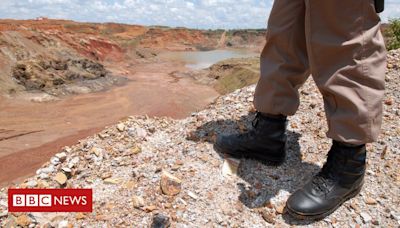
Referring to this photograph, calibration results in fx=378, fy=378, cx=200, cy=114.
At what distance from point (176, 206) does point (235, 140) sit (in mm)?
475

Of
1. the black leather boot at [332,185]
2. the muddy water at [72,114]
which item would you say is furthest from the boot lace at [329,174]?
the muddy water at [72,114]

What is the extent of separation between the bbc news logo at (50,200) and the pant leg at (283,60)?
0.97 m

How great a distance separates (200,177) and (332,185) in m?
0.62

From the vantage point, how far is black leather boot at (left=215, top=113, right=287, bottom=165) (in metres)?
1.84

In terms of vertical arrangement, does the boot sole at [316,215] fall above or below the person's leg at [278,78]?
below

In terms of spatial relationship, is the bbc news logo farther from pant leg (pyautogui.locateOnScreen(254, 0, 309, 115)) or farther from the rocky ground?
pant leg (pyautogui.locateOnScreen(254, 0, 309, 115))

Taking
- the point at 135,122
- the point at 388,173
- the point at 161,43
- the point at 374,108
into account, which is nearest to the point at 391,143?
the point at 388,173

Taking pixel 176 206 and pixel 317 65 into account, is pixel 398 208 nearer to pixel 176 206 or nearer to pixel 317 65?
pixel 317 65

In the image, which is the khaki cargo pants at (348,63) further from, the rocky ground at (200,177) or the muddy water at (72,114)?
the muddy water at (72,114)

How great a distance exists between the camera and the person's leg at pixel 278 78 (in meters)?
1.66

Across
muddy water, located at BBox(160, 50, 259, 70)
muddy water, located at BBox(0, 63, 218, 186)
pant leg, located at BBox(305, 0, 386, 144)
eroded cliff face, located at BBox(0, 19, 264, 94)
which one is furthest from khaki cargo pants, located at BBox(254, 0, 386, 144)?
muddy water, located at BBox(160, 50, 259, 70)

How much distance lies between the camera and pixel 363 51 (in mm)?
1408

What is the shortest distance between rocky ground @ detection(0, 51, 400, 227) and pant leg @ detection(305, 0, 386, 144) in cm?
45

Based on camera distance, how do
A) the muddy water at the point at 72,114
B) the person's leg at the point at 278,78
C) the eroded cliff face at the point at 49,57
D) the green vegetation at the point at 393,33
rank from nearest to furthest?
the person's leg at the point at 278,78 → the green vegetation at the point at 393,33 → the muddy water at the point at 72,114 → the eroded cliff face at the point at 49,57
